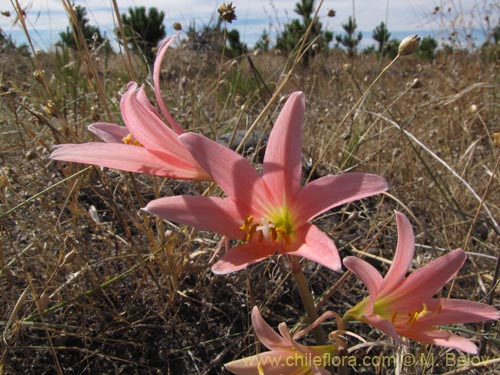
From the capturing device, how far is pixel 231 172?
817mm

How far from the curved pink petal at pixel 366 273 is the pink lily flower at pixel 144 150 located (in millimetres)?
336

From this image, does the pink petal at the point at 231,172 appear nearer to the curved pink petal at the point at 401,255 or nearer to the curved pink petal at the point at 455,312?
the curved pink petal at the point at 401,255

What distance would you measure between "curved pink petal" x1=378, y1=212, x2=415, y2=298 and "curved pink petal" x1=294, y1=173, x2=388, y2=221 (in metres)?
0.09

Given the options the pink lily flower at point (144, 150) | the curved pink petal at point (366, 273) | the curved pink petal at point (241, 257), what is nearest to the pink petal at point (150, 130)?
the pink lily flower at point (144, 150)

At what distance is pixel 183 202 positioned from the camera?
2.58ft

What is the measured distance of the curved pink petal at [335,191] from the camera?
74 cm

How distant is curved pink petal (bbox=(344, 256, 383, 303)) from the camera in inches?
30.6

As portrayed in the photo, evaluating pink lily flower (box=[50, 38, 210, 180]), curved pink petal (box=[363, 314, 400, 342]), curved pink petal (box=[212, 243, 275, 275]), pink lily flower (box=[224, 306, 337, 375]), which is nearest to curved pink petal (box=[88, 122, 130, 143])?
pink lily flower (box=[50, 38, 210, 180])

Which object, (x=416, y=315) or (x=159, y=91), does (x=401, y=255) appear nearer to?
(x=416, y=315)

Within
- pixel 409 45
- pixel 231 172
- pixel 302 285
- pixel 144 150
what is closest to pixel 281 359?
pixel 302 285

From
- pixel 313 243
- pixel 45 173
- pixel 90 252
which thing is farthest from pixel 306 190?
pixel 45 173

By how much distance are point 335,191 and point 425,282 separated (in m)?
0.26

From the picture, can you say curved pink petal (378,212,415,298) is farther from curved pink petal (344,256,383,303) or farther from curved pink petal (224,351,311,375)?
curved pink petal (224,351,311,375)

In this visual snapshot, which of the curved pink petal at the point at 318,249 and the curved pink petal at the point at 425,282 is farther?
the curved pink petal at the point at 425,282
